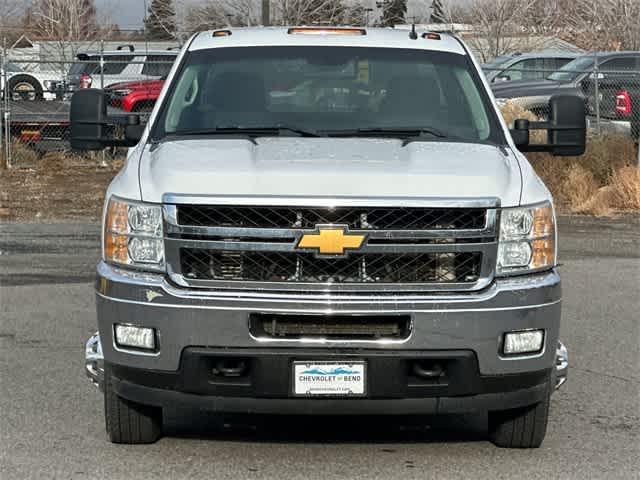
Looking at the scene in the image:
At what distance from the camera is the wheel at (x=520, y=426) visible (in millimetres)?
6277

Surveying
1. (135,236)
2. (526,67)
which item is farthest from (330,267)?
(526,67)

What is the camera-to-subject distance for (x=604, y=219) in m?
17.1

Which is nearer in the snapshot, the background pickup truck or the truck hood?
the truck hood

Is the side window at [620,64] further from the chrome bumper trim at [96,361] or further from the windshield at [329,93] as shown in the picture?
the chrome bumper trim at [96,361]

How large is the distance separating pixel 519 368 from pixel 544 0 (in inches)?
2284

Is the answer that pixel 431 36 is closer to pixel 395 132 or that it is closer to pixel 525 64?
pixel 395 132

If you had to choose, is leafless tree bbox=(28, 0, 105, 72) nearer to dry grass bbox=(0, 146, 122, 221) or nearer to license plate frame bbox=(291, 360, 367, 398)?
dry grass bbox=(0, 146, 122, 221)

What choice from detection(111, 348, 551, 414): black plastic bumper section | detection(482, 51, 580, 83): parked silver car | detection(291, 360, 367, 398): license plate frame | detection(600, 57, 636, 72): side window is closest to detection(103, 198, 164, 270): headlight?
detection(111, 348, 551, 414): black plastic bumper section

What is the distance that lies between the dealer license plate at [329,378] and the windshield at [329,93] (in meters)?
1.65

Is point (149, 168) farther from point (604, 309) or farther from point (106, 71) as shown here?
point (106, 71)

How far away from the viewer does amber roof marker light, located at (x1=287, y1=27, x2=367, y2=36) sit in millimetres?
7898

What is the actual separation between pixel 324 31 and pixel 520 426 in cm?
271

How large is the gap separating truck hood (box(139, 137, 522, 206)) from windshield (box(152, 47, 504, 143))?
1.84 ft

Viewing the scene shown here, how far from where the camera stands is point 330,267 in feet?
19.0
